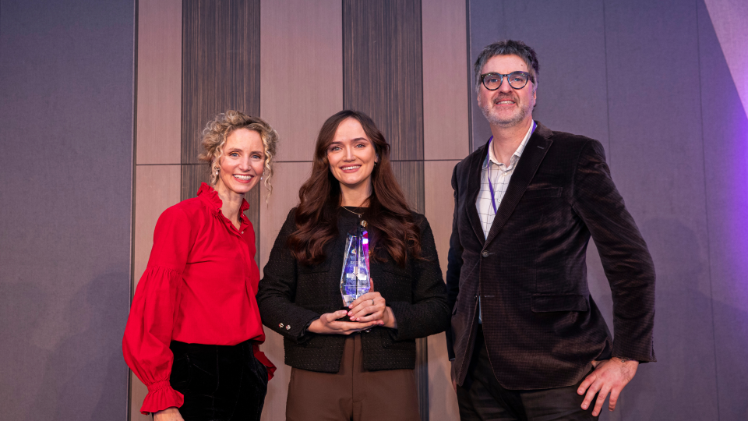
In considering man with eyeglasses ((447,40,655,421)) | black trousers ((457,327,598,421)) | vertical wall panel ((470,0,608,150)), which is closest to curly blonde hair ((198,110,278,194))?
man with eyeglasses ((447,40,655,421))

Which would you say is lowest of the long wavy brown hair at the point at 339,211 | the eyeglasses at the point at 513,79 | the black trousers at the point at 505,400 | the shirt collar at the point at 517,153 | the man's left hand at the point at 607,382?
the black trousers at the point at 505,400

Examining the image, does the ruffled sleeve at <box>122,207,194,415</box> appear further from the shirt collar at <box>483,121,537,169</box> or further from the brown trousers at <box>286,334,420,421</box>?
the shirt collar at <box>483,121,537,169</box>

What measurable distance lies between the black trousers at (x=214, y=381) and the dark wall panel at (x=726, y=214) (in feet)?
8.99

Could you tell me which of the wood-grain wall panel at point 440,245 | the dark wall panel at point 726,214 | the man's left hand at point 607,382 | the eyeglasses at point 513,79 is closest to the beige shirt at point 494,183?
the eyeglasses at point 513,79

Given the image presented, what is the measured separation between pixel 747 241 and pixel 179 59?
3.67m

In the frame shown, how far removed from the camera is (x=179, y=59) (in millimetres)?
2912

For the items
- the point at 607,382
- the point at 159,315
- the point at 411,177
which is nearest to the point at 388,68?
the point at 411,177

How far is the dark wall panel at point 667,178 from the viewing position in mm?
2789

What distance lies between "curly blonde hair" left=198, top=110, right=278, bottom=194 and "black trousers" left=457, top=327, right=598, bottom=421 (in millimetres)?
1216

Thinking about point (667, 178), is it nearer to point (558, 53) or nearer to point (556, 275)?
point (558, 53)

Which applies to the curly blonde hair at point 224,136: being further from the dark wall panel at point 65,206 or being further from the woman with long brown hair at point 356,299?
the dark wall panel at point 65,206

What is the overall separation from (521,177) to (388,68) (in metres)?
1.47

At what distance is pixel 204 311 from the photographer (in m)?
1.78

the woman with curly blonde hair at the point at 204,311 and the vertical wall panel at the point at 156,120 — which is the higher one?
the vertical wall panel at the point at 156,120
